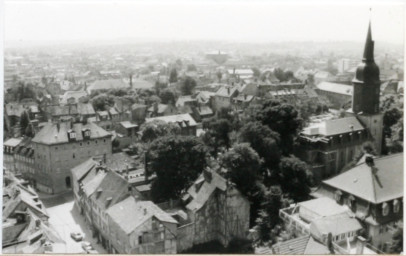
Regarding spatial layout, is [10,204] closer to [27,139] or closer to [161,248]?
[161,248]

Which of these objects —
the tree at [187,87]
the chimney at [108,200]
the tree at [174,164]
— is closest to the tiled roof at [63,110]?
the tree at [174,164]

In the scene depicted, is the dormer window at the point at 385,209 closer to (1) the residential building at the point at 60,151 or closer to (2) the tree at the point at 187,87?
(1) the residential building at the point at 60,151

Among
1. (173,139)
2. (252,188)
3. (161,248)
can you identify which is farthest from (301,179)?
(161,248)

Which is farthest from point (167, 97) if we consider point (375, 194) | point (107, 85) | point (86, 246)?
point (375, 194)

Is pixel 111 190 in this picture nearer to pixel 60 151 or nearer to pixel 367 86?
pixel 60 151

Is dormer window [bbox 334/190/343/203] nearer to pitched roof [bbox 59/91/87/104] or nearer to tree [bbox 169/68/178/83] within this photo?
pitched roof [bbox 59/91/87/104]

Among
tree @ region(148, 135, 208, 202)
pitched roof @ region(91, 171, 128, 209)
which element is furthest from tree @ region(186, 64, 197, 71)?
pitched roof @ region(91, 171, 128, 209)
